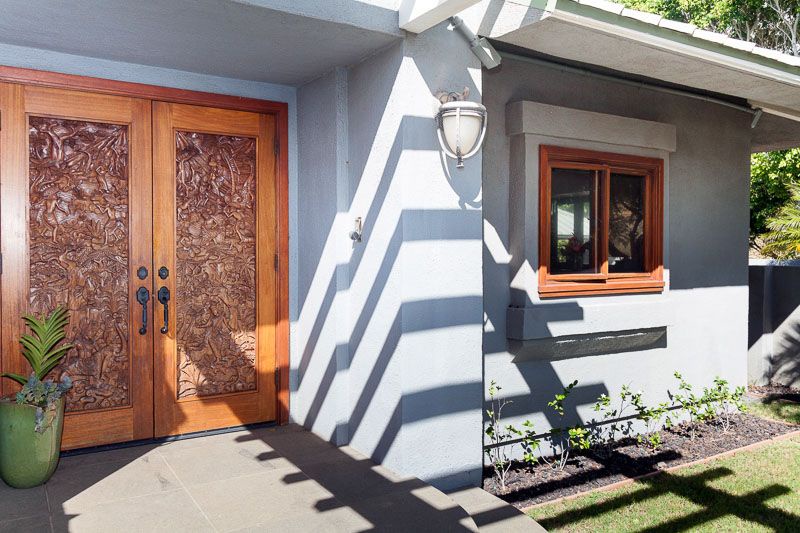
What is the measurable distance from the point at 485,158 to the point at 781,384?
5.67 metres

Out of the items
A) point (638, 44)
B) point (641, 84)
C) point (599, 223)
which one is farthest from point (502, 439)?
point (641, 84)

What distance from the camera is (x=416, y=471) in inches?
151

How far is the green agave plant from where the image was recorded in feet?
12.1

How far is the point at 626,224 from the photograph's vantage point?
5.56m

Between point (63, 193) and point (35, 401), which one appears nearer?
point (35, 401)

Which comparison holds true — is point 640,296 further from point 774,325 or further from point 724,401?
point 774,325

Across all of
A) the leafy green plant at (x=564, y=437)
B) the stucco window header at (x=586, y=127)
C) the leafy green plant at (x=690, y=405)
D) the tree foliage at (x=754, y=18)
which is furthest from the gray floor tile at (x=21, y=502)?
the tree foliage at (x=754, y=18)

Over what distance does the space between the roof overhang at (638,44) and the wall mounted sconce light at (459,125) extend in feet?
1.71

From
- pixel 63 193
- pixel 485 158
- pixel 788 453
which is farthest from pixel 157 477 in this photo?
pixel 788 453

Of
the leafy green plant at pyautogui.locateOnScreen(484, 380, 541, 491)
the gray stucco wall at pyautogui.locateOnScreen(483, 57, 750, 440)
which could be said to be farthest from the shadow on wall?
the leafy green plant at pyautogui.locateOnScreen(484, 380, 541, 491)

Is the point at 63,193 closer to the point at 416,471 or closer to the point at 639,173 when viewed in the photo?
the point at 416,471

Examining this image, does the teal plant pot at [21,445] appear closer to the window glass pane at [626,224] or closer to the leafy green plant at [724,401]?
the window glass pane at [626,224]

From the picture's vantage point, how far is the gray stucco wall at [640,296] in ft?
15.7

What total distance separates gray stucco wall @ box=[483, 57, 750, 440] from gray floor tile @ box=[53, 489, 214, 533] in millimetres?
2352
